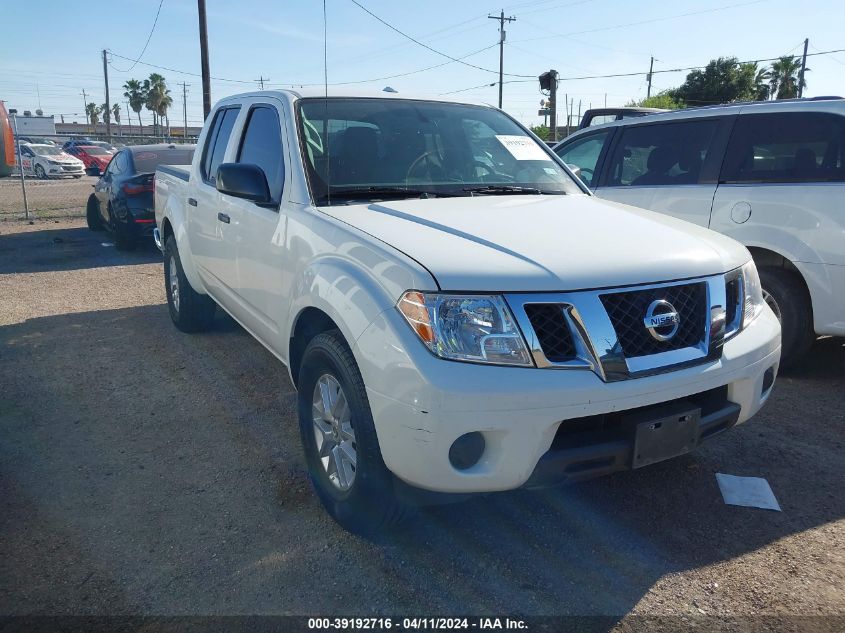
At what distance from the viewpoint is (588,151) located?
260 inches

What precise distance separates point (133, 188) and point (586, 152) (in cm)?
667

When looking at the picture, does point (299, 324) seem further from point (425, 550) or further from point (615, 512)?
point (615, 512)

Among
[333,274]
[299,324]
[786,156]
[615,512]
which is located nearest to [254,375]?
[299,324]

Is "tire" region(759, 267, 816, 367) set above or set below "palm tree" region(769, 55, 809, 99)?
below

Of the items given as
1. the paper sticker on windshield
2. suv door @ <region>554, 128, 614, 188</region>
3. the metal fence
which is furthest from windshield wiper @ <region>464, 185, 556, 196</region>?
the metal fence

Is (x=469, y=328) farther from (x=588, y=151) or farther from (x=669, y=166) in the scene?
(x=588, y=151)

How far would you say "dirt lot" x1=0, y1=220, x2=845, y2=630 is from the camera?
8.39 feet

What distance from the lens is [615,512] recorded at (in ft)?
10.3

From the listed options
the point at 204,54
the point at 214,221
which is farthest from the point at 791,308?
the point at 204,54

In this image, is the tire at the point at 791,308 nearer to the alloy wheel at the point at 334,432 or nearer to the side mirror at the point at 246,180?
the alloy wheel at the point at 334,432

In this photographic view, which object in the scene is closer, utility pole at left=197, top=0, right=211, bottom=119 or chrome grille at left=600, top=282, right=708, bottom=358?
chrome grille at left=600, top=282, right=708, bottom=358

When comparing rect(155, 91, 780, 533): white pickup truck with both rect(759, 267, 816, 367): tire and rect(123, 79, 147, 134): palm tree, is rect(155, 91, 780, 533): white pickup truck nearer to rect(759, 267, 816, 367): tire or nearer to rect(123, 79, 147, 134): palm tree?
rect(759, 267, 816, 367): tire

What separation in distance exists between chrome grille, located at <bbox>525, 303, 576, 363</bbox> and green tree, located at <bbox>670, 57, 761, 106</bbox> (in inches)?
1871

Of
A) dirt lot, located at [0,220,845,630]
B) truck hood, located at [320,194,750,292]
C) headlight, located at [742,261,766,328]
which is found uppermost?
truck hood, located at [320,194,750,292]
